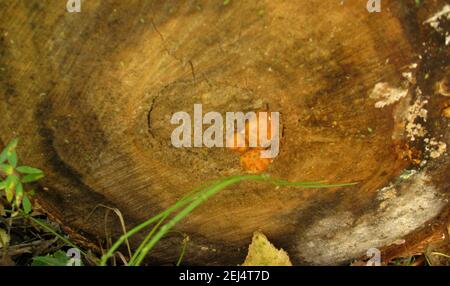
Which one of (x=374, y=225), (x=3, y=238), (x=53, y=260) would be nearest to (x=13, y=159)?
(x=53, y=260)

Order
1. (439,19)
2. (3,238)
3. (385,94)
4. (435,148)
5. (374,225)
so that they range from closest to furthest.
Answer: (439,19) < (385,94) < (435,148) < (374,225) < (3,238)

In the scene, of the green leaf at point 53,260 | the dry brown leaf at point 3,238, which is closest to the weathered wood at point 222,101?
the green leaf at point 53,260

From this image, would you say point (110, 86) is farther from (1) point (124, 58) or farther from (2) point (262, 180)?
(2) point (262, 180)

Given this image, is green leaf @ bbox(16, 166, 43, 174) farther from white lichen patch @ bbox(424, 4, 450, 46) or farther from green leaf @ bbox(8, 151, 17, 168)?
white lichen patch @ bbox(424, 4, 450, 46)

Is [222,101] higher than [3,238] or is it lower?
higher

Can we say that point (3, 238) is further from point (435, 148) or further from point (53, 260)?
point (435, 148)

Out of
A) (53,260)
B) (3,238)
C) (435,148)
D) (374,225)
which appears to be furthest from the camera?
(3,238)
